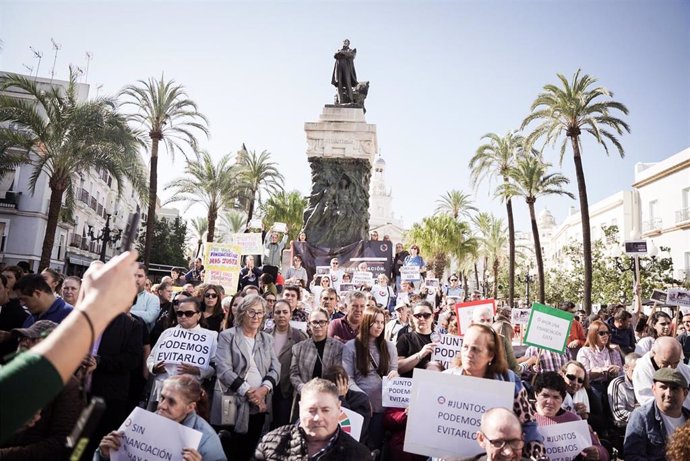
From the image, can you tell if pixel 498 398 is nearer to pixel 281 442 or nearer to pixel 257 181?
pixel 281 442

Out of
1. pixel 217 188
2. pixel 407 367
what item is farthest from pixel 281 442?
pixel 217 188

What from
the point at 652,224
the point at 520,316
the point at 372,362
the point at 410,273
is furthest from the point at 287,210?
the point at 372,362

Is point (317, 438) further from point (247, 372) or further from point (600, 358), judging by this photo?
point (600, 358)

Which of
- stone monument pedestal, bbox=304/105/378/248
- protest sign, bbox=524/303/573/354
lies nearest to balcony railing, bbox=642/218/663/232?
stone monument pedestal, bbox=304/105/378/248

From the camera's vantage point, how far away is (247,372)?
4.71m

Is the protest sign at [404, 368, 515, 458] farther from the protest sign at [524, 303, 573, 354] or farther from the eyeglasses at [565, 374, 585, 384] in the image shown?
the protest sign at [524, 303, 573, 354]

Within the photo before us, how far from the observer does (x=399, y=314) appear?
25.5ft

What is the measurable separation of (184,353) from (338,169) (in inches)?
507

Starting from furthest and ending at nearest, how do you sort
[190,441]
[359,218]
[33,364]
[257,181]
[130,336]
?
[257,181] → [359,218] → [130,336] → [190,441] → [33,364]

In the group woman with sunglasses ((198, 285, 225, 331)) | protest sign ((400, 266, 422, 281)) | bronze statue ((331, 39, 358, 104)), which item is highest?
bronze statue ((331, 39, 358, 104))

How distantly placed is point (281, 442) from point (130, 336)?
6.94 ft

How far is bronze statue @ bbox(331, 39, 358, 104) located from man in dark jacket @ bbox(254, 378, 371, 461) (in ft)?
51.0

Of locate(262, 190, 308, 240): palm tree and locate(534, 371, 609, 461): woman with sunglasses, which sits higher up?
locate(262, 190, 308, 240): palm tree

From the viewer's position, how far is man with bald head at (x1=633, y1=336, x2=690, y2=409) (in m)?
4.86
